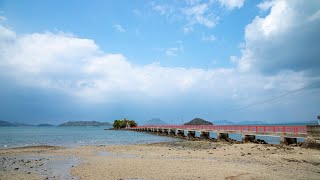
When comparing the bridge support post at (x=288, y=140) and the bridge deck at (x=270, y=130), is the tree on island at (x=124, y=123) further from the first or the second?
the bridge support post at (x=288, y=140)

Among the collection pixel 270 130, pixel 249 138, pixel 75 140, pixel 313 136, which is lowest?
pixel 75 140

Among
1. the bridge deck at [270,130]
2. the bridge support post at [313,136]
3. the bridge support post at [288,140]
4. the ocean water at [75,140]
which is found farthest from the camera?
the ocean water at [75,140]

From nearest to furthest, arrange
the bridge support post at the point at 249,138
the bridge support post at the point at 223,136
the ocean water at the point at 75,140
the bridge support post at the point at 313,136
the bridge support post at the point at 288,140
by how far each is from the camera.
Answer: the bridge support post at the point at 313,136 → the bridge support post at the point at 288,140 → the bridge support post at the point at 249,138 → the bridge support post at the point at 223,136 → the ocean water at the point at 75,140

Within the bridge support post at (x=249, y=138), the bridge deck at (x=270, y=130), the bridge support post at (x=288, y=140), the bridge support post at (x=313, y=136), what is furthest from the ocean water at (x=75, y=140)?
the bridge support post at (x=313, y=136)

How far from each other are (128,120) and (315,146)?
458ft

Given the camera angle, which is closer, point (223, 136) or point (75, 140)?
point (223, 136)

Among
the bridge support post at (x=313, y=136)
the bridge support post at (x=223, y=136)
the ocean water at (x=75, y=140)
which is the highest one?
the bridge support post at (x=313, y=136)

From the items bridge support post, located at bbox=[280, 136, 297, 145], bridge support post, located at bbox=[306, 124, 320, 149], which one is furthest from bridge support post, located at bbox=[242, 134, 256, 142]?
bridge support post, located at bbox=[306, 124, 320, 149]

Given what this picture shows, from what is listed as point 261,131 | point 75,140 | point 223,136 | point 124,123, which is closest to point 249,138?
point 261,131

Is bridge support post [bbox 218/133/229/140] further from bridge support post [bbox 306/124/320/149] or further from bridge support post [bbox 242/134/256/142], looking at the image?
bridge support post [bbox 306/124/320/149]

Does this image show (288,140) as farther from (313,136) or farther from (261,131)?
(313,136)

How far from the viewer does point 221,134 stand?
140ft

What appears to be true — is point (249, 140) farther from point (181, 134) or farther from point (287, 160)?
point (181, 134)

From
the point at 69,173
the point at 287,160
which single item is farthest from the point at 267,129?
the point at 69,173
